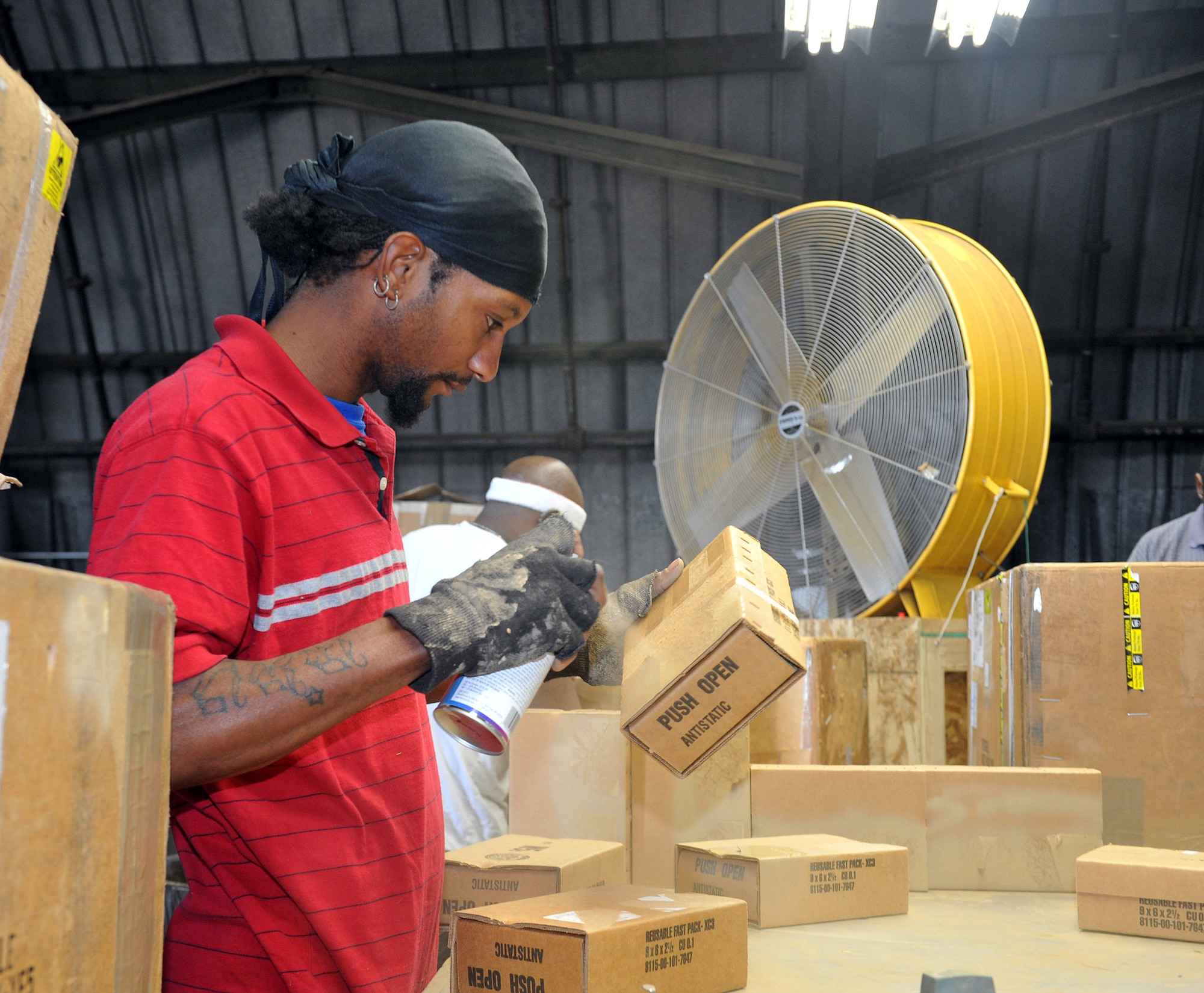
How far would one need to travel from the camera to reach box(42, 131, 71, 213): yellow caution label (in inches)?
24.9

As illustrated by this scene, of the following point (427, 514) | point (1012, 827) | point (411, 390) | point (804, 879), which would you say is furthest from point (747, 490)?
point (411, 390)

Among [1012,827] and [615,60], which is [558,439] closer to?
[615,60]

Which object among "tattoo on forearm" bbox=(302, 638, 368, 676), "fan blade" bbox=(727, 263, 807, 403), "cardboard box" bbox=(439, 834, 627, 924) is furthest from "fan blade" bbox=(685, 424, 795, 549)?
"tattoo on forearm" bbox=(302, 638, 368, 676)

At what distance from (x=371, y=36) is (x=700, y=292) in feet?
8.60

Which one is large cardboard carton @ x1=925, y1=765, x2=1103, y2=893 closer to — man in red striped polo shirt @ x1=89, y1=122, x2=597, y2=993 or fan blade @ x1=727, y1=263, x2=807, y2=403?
man in red striped polo shirt @ x1=89, y1=122, x2=597, y2=993

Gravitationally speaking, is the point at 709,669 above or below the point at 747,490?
below

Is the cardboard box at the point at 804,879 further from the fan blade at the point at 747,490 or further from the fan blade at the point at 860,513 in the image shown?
the fan blade at the point at 747,490

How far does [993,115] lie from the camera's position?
4.93 metres

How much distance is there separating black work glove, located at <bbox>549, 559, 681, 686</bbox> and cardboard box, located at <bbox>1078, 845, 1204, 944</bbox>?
84 centimetres

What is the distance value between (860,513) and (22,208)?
2.92m

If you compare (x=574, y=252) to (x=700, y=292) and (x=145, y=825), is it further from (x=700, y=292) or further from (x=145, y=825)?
(x=145, y=825)

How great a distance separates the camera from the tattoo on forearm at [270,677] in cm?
87

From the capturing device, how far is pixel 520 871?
165cm

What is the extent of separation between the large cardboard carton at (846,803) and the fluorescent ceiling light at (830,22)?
2.43 m
